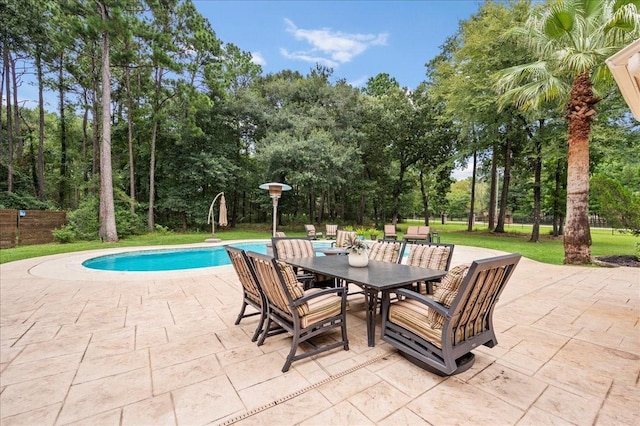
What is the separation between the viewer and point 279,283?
2.38 metres

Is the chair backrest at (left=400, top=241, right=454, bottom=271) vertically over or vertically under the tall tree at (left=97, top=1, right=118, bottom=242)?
under

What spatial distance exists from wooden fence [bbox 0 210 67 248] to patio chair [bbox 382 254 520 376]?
1262cm

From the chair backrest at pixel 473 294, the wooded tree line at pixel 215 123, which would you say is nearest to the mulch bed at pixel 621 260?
the wooded tree line at pixel 215 123

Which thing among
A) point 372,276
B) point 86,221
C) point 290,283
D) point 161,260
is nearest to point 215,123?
point 86,221

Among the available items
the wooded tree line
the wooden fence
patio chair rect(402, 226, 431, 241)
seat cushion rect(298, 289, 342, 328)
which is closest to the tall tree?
the wooded tree line

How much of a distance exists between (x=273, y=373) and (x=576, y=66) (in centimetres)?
831

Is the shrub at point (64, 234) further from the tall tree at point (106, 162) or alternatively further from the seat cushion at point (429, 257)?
the seat cushion at point (429, 257)

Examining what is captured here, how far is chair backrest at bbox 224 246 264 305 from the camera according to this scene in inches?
112

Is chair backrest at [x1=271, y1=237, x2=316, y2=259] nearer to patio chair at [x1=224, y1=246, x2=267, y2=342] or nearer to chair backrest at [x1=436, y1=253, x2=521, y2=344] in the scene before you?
patio chair at [x1=224, y1=246, x2=267, y2=342]

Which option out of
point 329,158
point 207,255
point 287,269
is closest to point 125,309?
point 287,269

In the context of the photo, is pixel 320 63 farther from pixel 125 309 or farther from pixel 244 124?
pixel 125 309

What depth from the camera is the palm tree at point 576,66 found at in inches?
232

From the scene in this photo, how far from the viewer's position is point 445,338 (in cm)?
210

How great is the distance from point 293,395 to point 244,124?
18.1 meters
